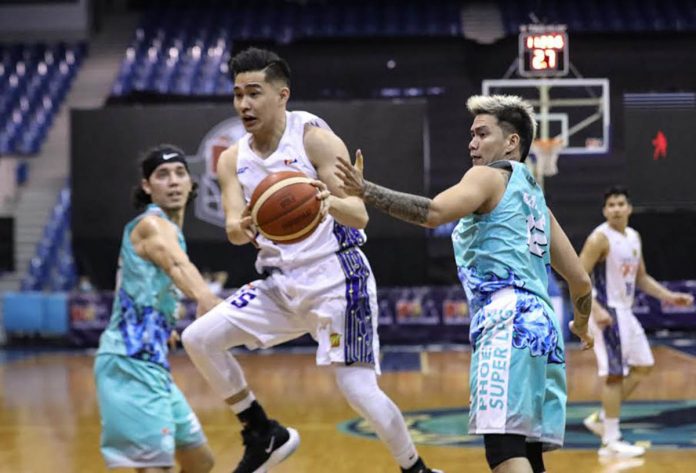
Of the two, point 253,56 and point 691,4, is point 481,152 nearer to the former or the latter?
point 253,56

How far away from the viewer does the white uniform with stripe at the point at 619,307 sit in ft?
26.6

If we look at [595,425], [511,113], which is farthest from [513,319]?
[595,425]

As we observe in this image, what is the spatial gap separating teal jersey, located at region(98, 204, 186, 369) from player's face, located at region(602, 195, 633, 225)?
13.3 feet

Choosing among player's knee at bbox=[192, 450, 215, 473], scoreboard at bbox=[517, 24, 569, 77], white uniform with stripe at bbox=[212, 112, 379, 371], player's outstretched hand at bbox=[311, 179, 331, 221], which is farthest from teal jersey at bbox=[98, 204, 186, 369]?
scoreboard at bbox=[517, 24, 569, 77]

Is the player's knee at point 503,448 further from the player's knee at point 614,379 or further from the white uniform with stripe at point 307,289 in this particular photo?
the player's knee at point 614,379

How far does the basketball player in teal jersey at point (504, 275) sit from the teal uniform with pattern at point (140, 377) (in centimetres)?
140

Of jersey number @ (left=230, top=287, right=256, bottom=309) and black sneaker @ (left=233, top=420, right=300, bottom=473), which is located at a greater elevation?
jersey number @ (left=230, top=287, right=256, bottom=309)

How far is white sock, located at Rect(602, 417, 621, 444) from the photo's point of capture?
24.6ft

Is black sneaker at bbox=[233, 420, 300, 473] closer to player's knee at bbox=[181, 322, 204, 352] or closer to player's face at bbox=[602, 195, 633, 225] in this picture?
player's knee at bbox=[181, 322, 204, 352]

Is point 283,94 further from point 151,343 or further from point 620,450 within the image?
point 620,450

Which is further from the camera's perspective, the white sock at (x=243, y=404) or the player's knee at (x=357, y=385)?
the white sock at (x=243, y=404)

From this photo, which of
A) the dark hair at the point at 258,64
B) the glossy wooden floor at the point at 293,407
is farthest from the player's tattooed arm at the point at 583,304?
the glossy wooden floor at the point at 293,407

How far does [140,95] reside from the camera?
18859 millimetres

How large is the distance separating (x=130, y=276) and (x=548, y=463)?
3.16m
